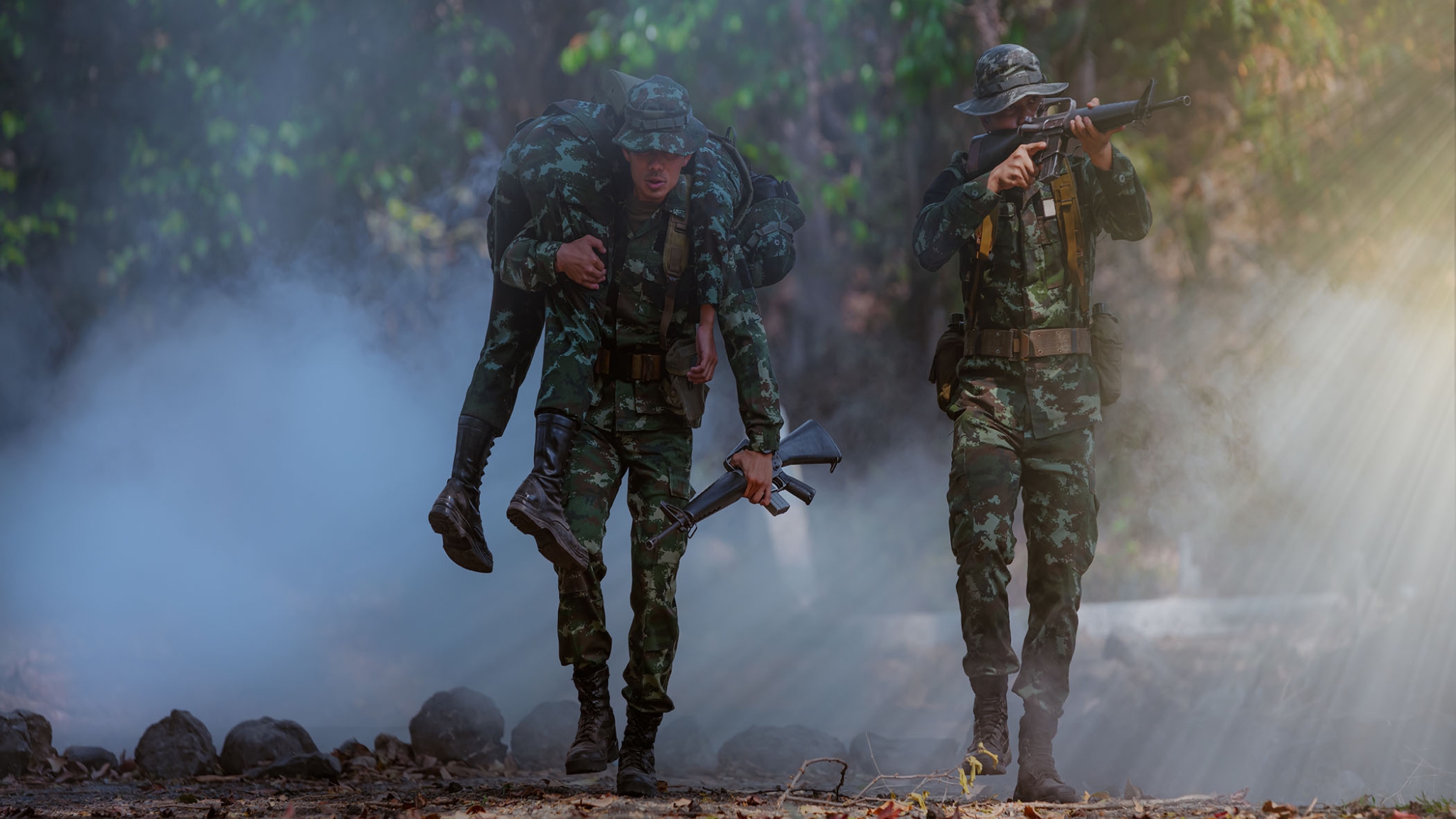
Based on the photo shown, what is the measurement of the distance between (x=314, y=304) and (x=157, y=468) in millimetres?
1894

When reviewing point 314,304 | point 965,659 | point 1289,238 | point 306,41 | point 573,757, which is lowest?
point 573,757

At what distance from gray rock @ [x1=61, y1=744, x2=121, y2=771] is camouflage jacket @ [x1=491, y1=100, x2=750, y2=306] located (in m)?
3.35

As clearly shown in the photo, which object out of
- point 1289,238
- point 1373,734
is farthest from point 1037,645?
point 1289,238

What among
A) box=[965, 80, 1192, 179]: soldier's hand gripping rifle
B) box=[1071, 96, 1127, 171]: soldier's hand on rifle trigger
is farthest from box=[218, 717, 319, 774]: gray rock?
box=[1071, 96, 1127, 171]: soldier's hand on rifle trigger

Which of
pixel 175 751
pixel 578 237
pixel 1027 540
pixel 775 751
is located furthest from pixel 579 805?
pixel 175 751

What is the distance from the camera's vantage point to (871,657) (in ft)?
29.1

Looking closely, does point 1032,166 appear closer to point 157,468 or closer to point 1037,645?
point 1037,645

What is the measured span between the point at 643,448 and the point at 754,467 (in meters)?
0.41

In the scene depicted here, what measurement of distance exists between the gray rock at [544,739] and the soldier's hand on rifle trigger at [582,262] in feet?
9.47

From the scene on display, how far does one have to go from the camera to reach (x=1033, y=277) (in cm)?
482

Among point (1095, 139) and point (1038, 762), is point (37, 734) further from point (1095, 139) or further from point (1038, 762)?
point (1095, 139)

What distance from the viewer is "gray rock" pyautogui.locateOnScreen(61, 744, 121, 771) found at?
605cm

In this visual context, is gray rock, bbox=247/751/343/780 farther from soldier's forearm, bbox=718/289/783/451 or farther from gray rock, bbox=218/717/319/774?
soldier's forearm, bbox=718/289/783/451

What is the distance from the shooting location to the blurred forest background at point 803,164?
10359 mm
